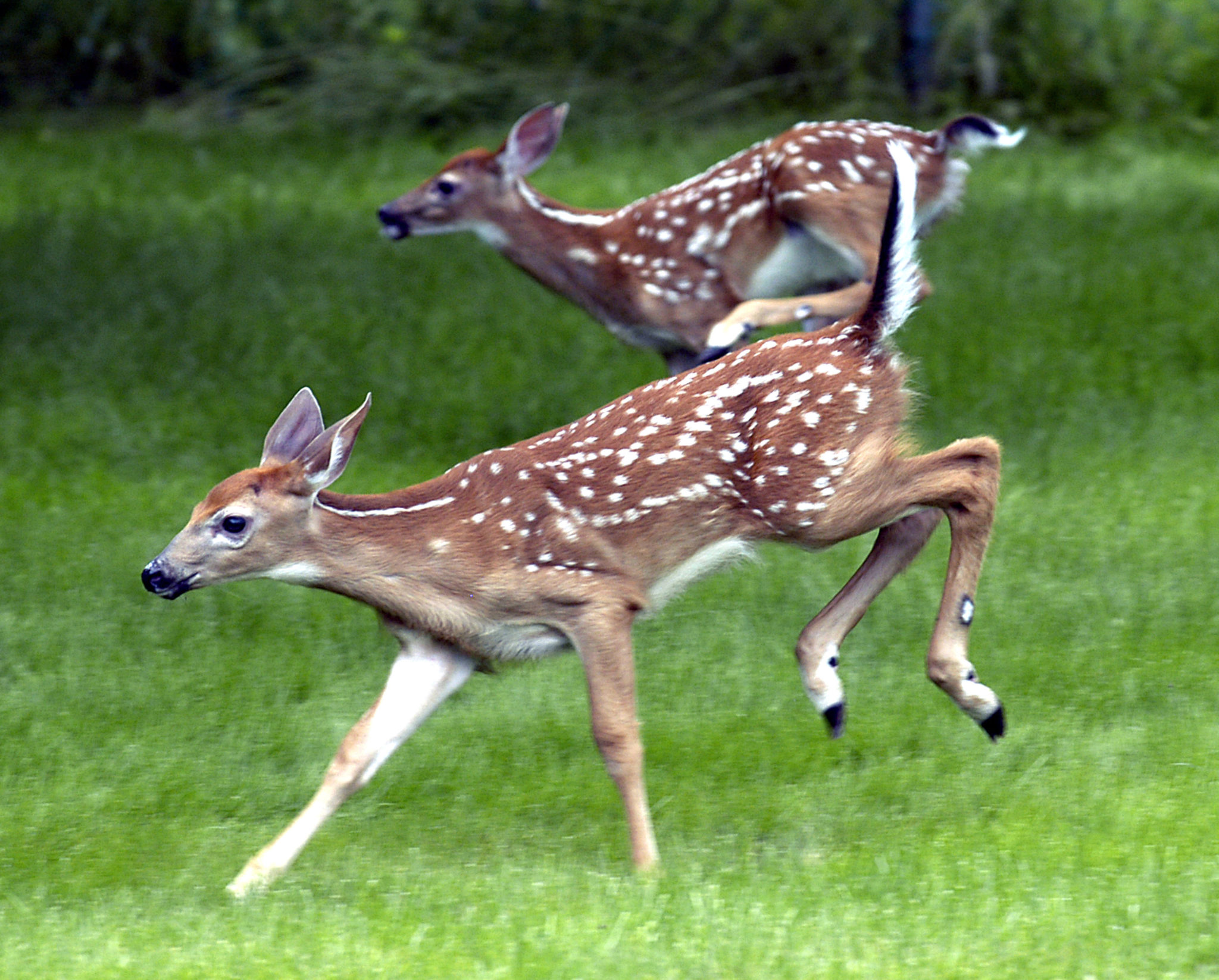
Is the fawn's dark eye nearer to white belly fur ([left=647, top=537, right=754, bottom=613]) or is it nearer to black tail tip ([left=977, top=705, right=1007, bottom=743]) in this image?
white belly fur ([left=647, top=537, right=754, bottom=613])

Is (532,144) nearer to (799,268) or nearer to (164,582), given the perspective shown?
(799,268)

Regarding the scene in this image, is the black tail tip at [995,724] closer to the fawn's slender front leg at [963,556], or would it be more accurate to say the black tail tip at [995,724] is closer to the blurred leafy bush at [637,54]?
the fawn's slender front leg at [963,556]

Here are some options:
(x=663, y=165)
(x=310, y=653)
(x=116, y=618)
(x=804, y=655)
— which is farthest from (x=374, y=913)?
(x=663, y=165)

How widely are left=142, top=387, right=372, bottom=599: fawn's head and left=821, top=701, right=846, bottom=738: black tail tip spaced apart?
1.60m

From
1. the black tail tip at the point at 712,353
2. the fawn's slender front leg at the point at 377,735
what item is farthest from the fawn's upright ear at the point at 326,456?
the black tail tip at the point at 712,353

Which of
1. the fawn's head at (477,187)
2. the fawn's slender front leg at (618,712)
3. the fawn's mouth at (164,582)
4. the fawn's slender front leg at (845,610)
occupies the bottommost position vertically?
the fawn's head at (477,187)

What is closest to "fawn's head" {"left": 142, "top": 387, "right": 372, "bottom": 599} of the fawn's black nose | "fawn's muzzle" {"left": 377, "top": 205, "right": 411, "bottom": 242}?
the fawn's black nose

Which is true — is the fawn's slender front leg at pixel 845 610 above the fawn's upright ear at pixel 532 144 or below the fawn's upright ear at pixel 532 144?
above

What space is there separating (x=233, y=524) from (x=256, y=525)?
59mm

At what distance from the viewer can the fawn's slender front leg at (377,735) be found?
219 inches

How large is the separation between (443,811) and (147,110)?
1381 cm

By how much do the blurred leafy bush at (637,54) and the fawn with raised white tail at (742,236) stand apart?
305 inches

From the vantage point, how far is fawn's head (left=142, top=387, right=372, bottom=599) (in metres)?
5.56

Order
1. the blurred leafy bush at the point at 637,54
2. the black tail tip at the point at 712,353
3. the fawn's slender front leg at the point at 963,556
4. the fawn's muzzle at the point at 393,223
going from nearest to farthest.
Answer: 1. the fawn's slender front leg at the point at 963,556
2. the black tail tip at the point at 712,353
3. the fawn's muzzle at the point at 393,223
4. the blurred leafy bush at the point at 637,54
